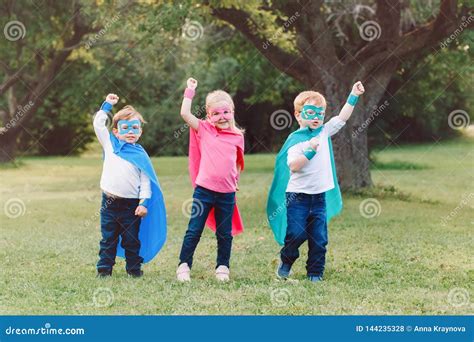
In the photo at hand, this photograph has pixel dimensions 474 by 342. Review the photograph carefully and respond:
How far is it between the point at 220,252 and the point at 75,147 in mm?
34010

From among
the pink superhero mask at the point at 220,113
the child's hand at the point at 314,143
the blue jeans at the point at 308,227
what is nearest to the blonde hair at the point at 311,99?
the child's hand at the point at 314,143

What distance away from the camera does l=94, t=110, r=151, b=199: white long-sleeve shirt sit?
696 centimetres

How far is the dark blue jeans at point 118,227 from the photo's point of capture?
700 cm

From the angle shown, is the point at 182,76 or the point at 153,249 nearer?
the point at 153,249

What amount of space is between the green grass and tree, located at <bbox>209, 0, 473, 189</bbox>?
1.38 m

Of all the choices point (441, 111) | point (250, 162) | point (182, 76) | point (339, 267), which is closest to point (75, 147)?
point (182, 76)

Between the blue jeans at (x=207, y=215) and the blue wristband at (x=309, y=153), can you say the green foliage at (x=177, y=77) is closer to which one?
the blue jeans at (x=207, y=215)

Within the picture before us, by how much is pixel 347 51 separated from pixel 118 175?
9713 millimetres

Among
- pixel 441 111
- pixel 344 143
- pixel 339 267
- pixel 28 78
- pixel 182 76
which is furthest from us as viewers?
pixel 182 76

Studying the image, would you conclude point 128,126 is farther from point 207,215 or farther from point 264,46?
point 264,46

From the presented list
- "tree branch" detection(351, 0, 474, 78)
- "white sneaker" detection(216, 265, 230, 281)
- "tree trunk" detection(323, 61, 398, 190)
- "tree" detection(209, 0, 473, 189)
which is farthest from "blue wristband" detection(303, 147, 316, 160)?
"tree branch" detection(351, 0, 474, 78)
